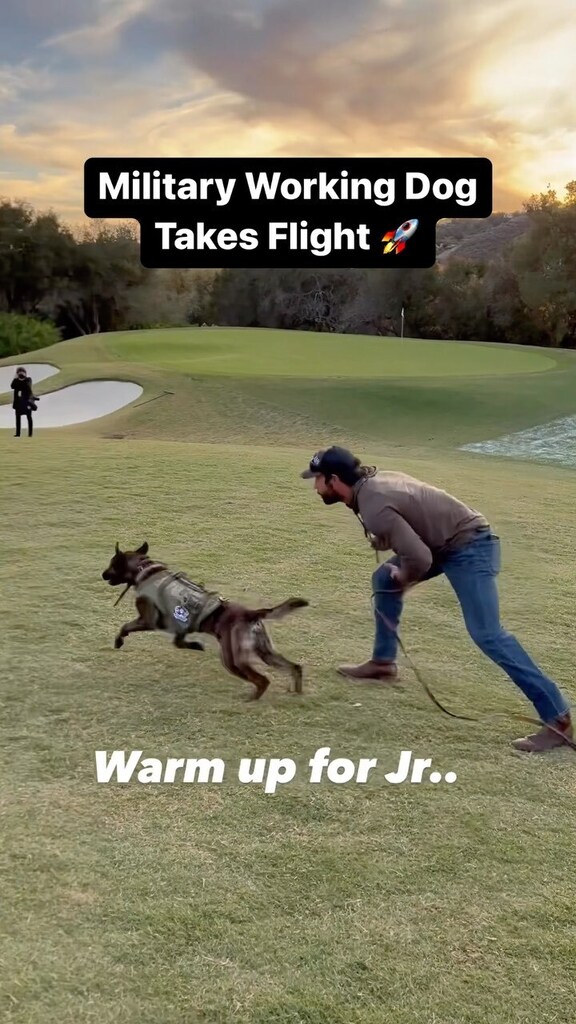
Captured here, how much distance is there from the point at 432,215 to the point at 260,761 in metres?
9.38

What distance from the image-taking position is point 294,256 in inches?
533

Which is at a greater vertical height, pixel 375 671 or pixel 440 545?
pixel 440 545

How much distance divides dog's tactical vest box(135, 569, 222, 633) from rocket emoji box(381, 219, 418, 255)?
9094 millimetres

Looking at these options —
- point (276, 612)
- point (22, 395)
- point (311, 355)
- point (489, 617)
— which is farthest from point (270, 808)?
point (311, 355)

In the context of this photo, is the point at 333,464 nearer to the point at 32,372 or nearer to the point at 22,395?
the point at 22,395

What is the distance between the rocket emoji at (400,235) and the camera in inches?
511

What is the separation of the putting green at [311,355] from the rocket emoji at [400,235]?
13102 mm

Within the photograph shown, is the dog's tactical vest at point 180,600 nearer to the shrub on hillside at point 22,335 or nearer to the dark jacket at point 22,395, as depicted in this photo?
the dark jacket at point 22,395

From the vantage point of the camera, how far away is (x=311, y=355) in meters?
35.1

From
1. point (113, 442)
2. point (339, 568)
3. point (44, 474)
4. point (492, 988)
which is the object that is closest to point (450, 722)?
point (492, 988)

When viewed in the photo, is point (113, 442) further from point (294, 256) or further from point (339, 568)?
point (339, 568)

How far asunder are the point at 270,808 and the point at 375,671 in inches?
68.1

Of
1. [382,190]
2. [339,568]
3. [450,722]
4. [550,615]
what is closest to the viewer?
[450,722]

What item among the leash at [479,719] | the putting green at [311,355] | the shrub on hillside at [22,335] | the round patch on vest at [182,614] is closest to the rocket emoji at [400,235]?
the leash at [479,719]
